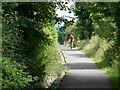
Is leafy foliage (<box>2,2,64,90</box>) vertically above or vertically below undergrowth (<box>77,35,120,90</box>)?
above

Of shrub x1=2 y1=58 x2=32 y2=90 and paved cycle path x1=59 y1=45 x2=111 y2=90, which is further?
paved cycle path x1=59 y1=45 x2=111 y2=90

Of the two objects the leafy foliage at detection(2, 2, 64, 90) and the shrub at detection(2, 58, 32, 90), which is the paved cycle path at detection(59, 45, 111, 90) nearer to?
the leafy foliage at detection(2, 2, 64, 90)

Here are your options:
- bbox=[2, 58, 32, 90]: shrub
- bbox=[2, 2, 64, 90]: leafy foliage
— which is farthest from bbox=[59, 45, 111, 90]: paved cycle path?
bbox=[2, 58, 32, 90]: shrub

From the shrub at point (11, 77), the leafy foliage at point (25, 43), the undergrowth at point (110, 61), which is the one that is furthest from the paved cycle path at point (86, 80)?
the shrub at point (11, 77)

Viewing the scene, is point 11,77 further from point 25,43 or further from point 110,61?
point 110,61

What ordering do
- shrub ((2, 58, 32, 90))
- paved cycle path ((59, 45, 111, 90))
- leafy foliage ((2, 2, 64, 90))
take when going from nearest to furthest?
shrub ((2, 58, 32, 90)), leafy foliage ((2, 2, 64, 90)), paved cycle path ((59, 45, 111, 90))

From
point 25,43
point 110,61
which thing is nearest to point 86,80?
point 25,43

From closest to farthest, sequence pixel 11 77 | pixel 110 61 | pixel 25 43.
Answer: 1. pixel 11 77
2. pixel 25 43
3. pixel 110 61

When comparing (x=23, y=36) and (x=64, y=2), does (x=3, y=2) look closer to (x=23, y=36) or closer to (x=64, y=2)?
(x=23, y=36)

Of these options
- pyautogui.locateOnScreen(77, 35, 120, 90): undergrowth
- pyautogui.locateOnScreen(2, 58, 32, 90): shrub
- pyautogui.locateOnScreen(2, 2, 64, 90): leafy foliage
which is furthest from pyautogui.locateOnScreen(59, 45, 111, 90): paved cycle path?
pyautogui.locateOnScreen(2, 58, 32, 90): shrub

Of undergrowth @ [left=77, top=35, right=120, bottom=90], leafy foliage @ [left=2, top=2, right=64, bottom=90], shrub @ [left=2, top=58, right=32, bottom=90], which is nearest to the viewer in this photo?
shrub @ [left=2, top=58, right=32, bottom=90]

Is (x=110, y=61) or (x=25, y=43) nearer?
(x=25, y=43)

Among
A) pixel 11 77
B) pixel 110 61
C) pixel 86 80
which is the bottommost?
pixel 110 61

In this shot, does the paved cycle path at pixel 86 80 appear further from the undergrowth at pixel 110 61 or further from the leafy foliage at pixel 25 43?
the leafy foliage at pixel 25 43
